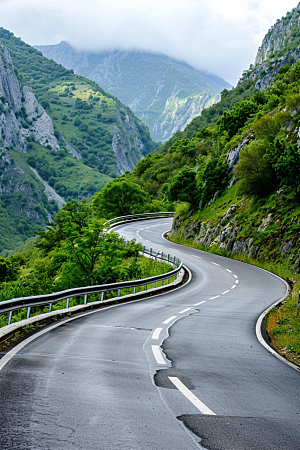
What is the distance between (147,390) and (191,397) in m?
0.58

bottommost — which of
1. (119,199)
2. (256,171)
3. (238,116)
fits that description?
(119,199)

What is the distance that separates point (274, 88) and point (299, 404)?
53.9m

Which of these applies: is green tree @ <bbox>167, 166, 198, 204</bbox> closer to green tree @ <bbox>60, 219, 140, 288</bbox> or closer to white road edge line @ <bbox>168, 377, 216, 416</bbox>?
green tree @ <bbox>60, 219, 140, 288</bbox>

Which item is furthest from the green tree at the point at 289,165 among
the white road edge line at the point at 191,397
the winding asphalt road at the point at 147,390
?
the white road edge line at the point at 191,397

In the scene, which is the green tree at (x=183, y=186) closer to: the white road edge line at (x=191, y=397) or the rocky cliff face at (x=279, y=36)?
the white road edge line at (x=191, y=397)

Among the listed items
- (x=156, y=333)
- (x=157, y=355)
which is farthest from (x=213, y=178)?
(x=157, y=355)

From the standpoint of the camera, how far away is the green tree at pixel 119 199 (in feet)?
218

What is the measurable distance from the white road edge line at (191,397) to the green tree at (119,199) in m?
61.2

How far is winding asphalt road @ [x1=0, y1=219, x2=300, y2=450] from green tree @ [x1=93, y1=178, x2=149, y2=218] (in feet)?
184

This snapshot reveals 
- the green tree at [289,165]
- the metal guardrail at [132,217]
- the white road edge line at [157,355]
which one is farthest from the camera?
the metal guardrail at [132,217]

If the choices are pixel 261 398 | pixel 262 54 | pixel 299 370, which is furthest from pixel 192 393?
pixel 262 54

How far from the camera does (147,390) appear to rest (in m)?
5.05

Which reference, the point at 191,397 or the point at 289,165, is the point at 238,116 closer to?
the point at 289,165

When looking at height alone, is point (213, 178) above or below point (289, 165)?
above
